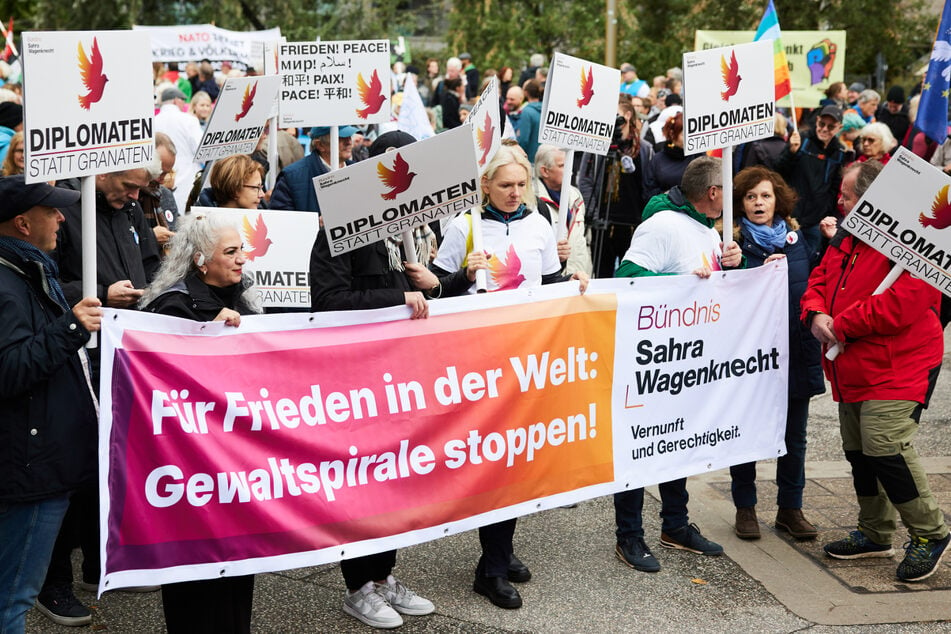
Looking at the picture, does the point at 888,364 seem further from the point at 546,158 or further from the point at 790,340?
the point at 546,158

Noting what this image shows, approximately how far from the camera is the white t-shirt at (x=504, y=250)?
211 inches

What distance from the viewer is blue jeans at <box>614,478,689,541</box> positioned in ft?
18.1

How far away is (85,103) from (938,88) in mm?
5460

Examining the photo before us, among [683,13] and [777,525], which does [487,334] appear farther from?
[683,13]

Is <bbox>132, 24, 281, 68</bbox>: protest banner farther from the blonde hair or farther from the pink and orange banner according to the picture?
the pink and orange banner

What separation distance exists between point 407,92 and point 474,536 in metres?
5.72

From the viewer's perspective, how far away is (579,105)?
659 cm

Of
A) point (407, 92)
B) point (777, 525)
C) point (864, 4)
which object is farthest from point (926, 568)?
point (864, 4)

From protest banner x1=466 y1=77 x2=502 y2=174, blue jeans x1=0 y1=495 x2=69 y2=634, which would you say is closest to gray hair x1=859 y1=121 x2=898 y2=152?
protest banner x1=466 y1=77 x2=502 y2=174

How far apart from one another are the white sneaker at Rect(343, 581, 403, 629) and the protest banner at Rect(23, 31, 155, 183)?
2.11m

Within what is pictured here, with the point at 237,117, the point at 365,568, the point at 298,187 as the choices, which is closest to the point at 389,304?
the point at 365,568

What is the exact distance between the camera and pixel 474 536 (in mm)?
5930

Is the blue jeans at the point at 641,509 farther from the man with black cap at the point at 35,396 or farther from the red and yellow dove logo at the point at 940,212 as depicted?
the man with black cap at the point at 35,396

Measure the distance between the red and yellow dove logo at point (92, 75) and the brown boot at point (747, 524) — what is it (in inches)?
155
